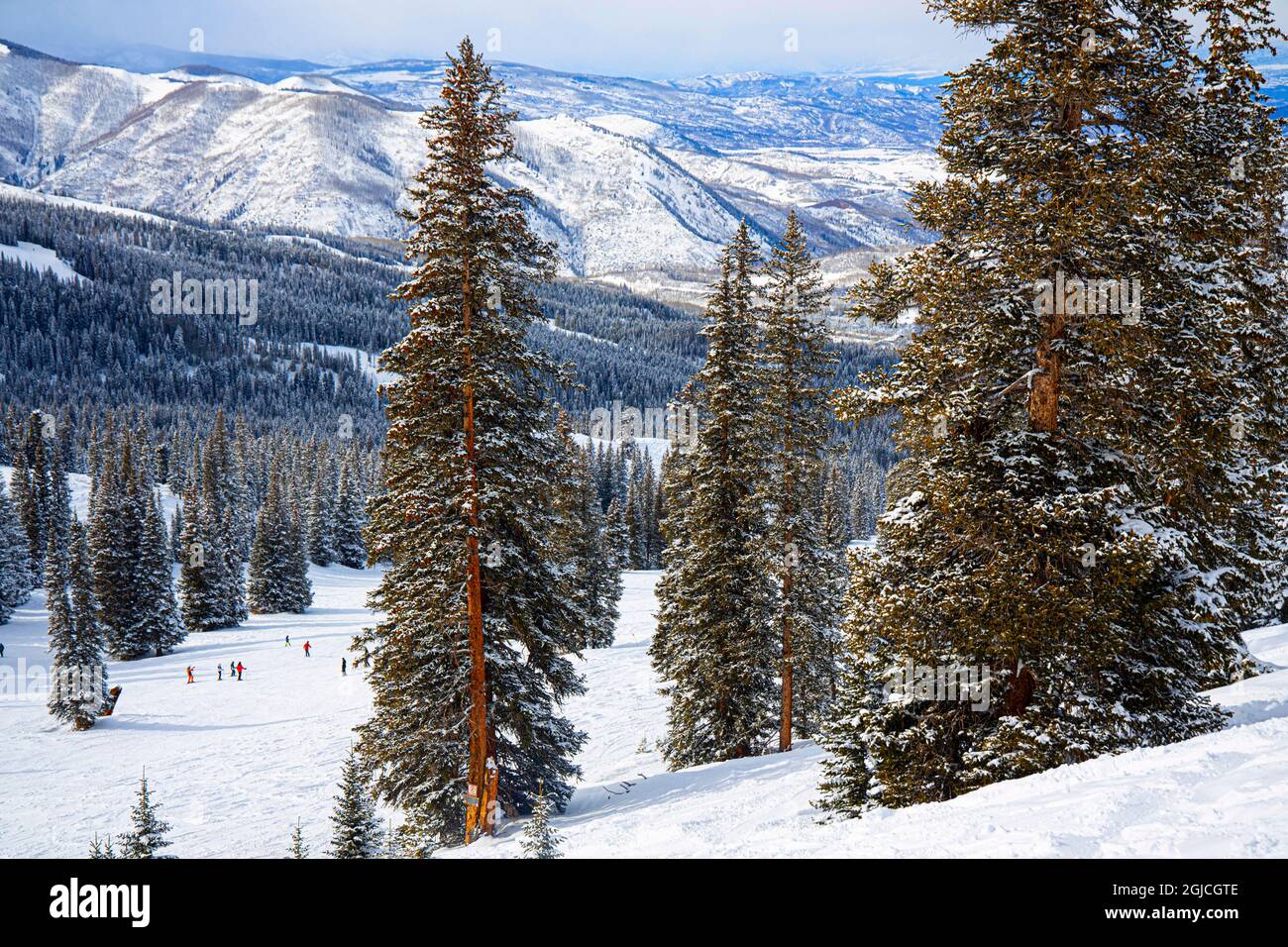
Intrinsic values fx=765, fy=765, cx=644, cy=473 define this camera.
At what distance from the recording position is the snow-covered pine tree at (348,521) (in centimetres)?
9369

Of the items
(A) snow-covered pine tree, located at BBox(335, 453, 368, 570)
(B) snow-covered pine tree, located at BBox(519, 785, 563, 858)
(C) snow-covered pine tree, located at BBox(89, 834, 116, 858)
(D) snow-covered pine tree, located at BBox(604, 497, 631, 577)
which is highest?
(B) snow-covered pine tree, located at BBox(519, 785, 563, 858)

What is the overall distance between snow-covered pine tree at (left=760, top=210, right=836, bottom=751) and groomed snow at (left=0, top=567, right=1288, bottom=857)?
11.7 ft

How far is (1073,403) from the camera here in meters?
9.95

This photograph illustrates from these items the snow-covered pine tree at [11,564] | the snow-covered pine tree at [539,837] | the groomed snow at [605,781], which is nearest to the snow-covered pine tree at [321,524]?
the groomed snow at [605,781]

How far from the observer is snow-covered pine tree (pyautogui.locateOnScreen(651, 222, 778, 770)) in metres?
21.7

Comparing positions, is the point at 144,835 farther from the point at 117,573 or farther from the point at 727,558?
the point at 117,573

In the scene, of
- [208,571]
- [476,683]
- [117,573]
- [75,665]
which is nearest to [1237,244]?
[476,683]

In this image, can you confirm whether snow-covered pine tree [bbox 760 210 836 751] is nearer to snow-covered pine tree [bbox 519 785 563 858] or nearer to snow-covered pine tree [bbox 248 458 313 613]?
snow-covered pine tree [bbox 519 785 563 858]

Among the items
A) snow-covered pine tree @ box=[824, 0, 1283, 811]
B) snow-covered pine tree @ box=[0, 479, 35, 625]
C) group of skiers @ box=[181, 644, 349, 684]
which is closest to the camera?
snow-covered pine tree @ box=[824, 0, 1283, 811]

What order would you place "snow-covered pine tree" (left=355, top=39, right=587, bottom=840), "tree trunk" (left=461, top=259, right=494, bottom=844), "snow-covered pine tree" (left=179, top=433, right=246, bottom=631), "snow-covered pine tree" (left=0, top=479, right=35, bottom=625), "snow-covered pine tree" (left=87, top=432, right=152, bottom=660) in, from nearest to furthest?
1. "snow-covered pine tree" (left=355, top=39, right=587, bottom=840)
2. "tree trunk" (left=461, top=259, right=494, bottom=844)
3. "snow-covered pine tree" (left=87, top=432, right=152, bottom=660)
4. "snow-covered pine tree" (left=0, top=479, right=35, bottom=625)
5. "snow-covered pine tree" (left=179, top=433, right=246, bottom=631)

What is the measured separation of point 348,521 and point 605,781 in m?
78.1

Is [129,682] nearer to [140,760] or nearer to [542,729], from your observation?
[140,760]

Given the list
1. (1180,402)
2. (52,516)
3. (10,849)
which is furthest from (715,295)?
(52,516)

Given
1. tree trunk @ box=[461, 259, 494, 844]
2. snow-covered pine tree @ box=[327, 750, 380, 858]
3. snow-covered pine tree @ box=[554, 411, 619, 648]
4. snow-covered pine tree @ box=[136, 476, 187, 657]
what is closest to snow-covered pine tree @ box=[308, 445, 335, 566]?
snow-covered pine tree @ box=[136, 476, 187, 657]
